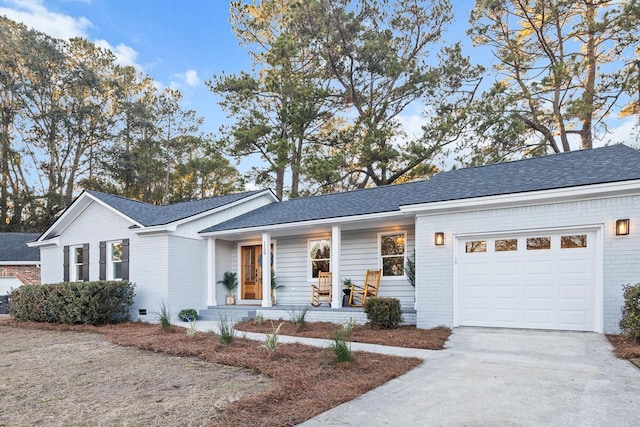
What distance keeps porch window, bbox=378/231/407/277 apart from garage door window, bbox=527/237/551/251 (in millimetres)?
3460

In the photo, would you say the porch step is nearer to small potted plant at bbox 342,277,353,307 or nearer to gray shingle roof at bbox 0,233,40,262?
small potted plant at bbox 342,277,353,307

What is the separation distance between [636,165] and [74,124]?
1144 inches

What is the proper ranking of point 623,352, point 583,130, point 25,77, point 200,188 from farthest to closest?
point 200,188 < point 25,77 < point 583,130 < point 623,352

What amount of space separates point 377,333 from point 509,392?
4.00m

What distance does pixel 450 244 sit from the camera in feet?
28.1

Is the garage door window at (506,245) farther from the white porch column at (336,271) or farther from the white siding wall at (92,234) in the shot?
the white siding wall at (92,234)

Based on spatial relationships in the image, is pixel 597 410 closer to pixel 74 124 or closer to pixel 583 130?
pixel 583 130

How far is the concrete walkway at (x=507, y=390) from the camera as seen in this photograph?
3.58 meters

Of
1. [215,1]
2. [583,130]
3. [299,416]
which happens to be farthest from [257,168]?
[299,416]

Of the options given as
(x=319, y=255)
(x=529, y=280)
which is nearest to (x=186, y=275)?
(x=319, y=255)

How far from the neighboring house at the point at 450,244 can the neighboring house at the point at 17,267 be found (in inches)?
270

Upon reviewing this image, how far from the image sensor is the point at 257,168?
2275 cm

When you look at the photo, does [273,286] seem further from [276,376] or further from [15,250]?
[15,250]

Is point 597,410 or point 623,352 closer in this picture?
point 597,410
